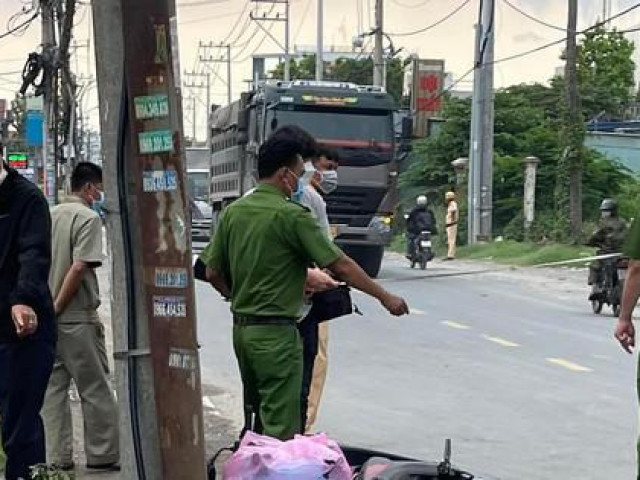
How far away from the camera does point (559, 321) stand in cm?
1557

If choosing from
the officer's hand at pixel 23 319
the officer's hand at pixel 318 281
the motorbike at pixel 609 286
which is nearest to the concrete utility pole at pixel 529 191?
the motorbike at pixel 609 286

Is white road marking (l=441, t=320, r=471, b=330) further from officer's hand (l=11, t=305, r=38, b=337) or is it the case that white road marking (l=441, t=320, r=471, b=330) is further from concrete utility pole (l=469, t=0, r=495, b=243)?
concrete utility pole (l=469, t=0, r=495, b=243)

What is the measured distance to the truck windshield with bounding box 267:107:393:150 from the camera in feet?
70.0

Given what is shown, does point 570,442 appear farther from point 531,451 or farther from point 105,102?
point 105,102

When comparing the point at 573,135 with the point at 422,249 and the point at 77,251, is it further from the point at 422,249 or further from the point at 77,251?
the point at 77,251

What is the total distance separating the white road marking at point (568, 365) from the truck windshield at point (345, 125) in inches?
397

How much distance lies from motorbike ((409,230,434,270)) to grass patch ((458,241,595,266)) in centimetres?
269

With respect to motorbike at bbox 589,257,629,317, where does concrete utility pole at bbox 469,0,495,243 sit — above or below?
above

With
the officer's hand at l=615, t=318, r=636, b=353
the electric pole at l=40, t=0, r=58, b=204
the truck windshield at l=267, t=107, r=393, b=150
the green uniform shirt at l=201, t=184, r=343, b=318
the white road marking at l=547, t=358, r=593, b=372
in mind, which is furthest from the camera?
the electric pole at l=40, t=0, r=58, b=204

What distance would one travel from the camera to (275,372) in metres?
5.24

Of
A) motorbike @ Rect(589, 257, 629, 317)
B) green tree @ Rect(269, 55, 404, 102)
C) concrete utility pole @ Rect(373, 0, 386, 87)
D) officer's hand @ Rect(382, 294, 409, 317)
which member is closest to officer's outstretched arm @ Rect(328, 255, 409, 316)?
officer's hand @ Rect(382, 294, 409, 317)

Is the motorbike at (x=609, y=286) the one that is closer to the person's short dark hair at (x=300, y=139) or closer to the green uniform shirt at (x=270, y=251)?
the person's short dark hair at (x=300, y=139)

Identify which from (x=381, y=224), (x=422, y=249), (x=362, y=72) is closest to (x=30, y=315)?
(x=381, y=224)

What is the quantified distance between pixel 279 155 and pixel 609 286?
38.1 feet
